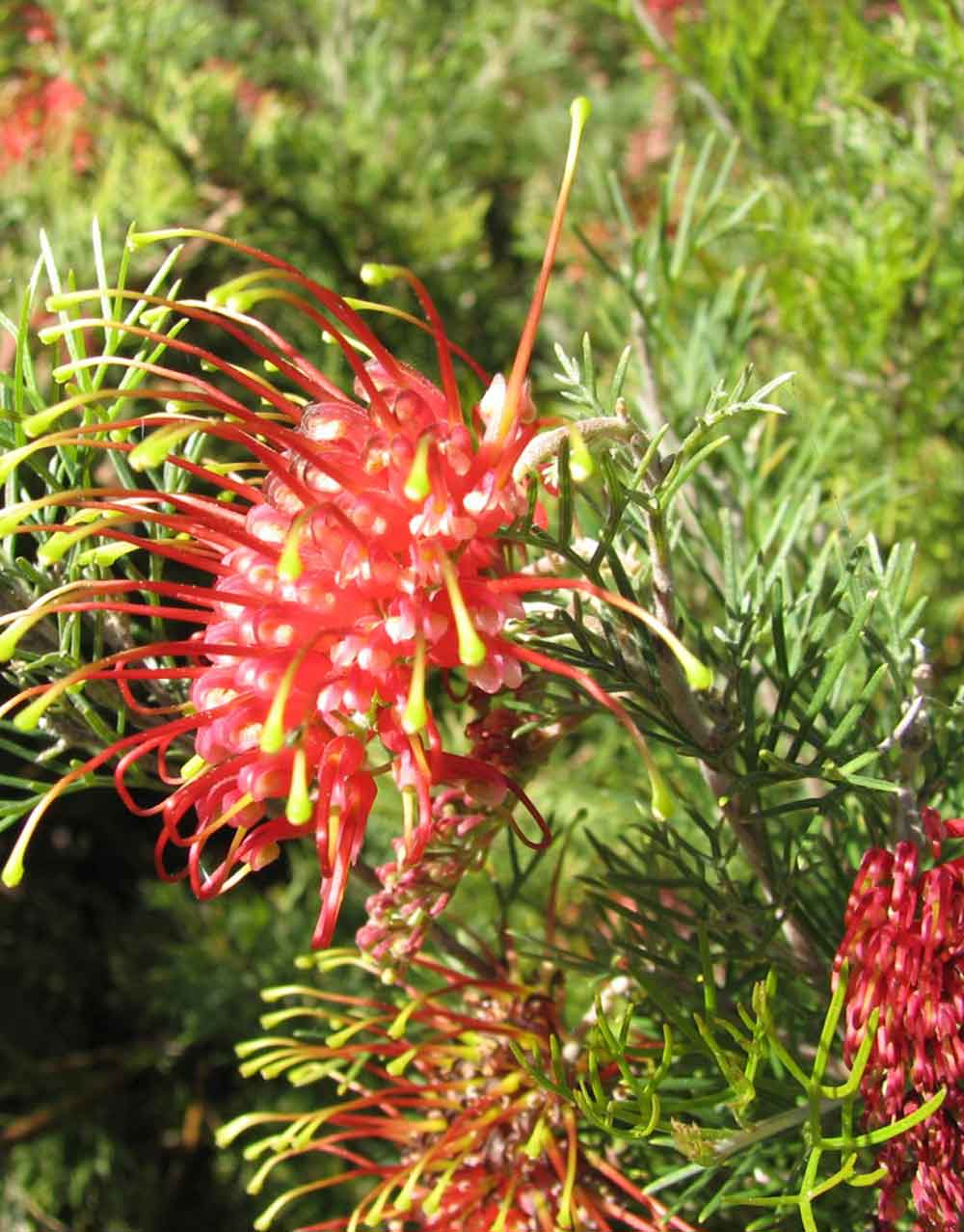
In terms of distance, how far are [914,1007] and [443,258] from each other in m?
0.91

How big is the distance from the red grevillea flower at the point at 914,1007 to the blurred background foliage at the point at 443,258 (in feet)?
0.63

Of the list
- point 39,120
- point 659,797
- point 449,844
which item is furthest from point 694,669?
point 39,120

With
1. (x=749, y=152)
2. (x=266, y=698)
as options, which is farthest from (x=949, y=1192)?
(x=749, y=152)

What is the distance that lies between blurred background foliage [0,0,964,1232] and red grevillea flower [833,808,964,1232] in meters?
0.19

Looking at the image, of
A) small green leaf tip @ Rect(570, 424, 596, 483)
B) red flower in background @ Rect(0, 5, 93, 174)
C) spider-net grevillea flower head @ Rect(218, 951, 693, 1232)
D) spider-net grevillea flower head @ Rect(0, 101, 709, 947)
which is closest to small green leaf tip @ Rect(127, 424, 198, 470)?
spider-net grevillea flower head @ Rect(0, 101, 709, 947)

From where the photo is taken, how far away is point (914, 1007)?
0.38m

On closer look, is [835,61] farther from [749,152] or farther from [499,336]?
[499,336]

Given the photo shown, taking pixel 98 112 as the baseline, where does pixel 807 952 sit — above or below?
below

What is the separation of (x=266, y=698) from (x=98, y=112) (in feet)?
3.33

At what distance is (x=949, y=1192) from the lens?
15.4 inches

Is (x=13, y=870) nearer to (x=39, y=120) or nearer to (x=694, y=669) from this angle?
(x=694, y=669)

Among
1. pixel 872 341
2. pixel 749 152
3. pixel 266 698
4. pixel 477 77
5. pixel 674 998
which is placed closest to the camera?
pixel 266 698

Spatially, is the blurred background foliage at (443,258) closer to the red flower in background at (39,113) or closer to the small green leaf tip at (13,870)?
the red flower in background at (39,113)

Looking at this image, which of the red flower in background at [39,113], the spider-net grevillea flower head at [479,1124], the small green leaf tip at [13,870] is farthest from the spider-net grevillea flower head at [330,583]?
the red flower in background at [39,113]
